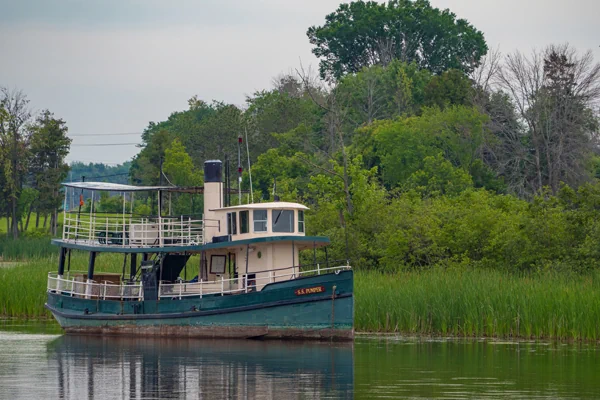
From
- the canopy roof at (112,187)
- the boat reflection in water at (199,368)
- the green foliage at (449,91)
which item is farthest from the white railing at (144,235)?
the green foliage at (449,91)

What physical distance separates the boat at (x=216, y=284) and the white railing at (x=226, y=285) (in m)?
0.03

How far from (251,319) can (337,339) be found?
2.76 m

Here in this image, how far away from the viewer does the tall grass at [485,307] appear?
33.6 metres

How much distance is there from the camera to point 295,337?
115ft

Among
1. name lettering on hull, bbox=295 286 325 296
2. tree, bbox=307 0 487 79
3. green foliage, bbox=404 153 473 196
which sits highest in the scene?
tree, bbox=307 0 487 79

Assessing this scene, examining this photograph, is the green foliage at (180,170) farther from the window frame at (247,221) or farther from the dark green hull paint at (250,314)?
the window frame at (247,221)

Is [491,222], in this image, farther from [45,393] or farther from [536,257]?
[45,393]

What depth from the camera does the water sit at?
80.0ft

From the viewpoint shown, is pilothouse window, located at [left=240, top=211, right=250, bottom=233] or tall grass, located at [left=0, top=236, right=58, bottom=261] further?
tall grass, located at [left=0, top=236, right=58, bottom=261]

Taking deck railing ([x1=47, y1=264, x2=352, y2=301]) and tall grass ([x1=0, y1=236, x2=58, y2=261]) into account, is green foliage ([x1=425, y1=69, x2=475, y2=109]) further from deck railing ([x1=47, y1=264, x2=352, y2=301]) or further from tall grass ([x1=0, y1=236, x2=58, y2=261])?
deck railing ([x1=47, y1=264, x2=352, y2=301])

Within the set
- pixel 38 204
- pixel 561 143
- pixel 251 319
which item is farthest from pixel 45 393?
pixel 38 204

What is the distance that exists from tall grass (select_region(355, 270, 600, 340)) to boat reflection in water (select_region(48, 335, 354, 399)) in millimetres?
3271

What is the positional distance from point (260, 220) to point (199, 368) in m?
8.93

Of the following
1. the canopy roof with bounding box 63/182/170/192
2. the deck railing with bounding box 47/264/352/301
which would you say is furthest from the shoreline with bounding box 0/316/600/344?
the canopy roof with bounding box 63/182/170/192
